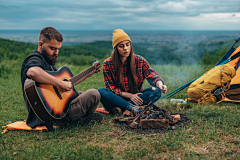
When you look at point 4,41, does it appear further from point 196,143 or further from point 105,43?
point 105,43

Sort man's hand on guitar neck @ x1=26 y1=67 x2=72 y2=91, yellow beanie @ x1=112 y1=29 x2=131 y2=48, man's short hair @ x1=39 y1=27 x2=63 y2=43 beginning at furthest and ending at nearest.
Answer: yellow beanie @ x1=112 y1=29 x2=131 y2=48, man's short hair @ x1=39 y1=27 x2=63 y2=43, man's hand on guitar neck @ x1=26 y1=67 x2=72 y2=91

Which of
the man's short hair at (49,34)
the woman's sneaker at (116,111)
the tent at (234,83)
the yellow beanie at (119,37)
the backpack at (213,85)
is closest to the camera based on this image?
the man's short hair at (49,34)

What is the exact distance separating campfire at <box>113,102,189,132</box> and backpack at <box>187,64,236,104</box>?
1230 mm

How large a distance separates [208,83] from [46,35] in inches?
144

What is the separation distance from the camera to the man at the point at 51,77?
3.02 m

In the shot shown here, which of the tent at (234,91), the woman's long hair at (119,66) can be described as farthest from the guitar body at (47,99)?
the tent at (234,91)

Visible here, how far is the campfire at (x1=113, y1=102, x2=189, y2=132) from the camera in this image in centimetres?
342

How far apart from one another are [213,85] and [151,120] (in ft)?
7.44

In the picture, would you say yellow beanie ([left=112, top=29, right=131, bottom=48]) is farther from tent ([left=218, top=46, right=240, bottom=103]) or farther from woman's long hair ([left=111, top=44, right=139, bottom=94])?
tent ([left=218, top=46, right=240, bottom=103])

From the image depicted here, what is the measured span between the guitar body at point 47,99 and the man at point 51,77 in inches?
3.4

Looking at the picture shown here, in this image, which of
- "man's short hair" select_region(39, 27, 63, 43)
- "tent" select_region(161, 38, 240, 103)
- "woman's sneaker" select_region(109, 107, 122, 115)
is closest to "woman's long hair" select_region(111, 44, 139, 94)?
"woman's sneaker" select_region(109, 107, 122, 115)

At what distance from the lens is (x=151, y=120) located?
341 cm

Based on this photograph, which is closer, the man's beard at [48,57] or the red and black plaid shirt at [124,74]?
the man's beard at [48,57]

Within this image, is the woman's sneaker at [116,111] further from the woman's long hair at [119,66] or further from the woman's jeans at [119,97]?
the woman's long hair at [119,66]
